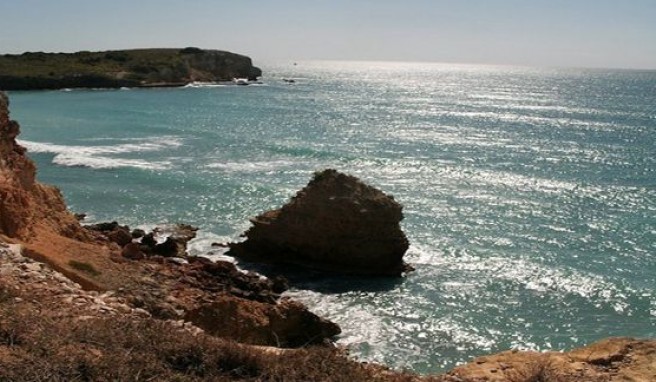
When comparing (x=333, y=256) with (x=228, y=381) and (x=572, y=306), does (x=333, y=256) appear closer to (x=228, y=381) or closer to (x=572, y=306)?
(x=572, y=306)

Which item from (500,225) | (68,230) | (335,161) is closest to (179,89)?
(335,161)

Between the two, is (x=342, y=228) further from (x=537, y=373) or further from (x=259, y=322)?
(x=537, y=373)

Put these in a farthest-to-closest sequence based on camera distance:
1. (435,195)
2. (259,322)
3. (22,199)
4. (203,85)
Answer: (203,85) < (435,195) < (22,199) < (259,322)

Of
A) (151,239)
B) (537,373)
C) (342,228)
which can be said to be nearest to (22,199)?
(151,239)

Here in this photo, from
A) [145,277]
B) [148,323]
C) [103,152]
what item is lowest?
[145,277]

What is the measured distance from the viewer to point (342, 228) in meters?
24.8

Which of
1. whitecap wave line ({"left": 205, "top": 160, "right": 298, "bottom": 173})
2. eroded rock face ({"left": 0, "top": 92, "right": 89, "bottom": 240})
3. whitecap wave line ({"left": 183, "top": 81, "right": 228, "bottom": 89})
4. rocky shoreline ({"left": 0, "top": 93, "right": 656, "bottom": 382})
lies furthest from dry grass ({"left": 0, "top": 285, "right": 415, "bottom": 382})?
whitecap wave line ({"left": 183, "top": 81, "right": 228, "bottom": 89})

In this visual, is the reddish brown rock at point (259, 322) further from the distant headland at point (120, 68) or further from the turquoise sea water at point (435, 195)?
the distant headland at point (120, 68)

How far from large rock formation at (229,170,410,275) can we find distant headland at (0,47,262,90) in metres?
94.6

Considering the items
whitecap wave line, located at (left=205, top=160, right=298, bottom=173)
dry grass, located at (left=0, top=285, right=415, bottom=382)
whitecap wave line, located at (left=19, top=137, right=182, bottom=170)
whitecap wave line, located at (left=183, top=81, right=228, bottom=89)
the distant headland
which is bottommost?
whitecap wave line, located at (left=205, top=160, right=298, bottom=173)

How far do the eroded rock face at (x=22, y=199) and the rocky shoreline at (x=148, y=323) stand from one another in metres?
0.04

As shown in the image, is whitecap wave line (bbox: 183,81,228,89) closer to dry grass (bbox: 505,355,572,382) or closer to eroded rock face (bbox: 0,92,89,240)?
eroded rock face (bbox: 0,92,89,240)

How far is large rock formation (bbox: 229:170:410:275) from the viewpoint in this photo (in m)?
24.7

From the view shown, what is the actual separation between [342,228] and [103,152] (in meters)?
30.0
